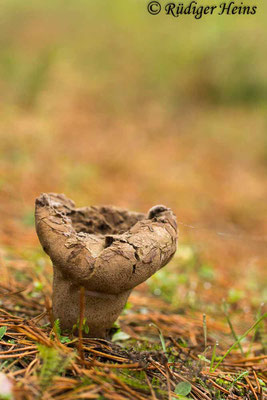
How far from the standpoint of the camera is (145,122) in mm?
7504

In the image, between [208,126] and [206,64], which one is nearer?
[208,126]

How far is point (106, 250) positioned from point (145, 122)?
625 centimetres

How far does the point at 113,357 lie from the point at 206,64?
7643 millimetres

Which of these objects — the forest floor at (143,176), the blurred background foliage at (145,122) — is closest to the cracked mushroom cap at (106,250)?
the forest floor at (143,176)

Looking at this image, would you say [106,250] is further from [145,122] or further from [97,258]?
[145,122]

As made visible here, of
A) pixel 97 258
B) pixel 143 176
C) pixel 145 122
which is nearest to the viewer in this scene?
pixel 97 258

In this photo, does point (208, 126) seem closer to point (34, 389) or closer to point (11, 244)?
point (11, 244)

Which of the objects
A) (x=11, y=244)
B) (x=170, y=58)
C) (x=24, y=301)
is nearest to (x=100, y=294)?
(x=24, y=301)

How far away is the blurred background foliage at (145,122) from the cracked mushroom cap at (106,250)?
1.39 metres

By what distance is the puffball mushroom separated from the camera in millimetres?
1455

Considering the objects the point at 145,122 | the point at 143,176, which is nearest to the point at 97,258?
the point at 143,176

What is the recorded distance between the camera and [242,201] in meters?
5.43

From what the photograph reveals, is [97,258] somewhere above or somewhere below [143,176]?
below

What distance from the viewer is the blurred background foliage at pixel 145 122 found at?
4332 mm
